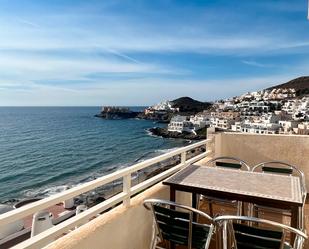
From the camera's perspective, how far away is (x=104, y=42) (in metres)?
26.9

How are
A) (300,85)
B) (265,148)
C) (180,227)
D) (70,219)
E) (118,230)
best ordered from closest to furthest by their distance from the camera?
1. (70,219)
2. (180,227)
3. (118,230)
4. (265,148)
5. (300,85)

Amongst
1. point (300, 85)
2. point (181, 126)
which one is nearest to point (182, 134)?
point (181, 126)

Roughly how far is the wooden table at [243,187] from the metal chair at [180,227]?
0.43 meters

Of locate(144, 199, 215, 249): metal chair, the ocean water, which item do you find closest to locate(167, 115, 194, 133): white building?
the ocean water

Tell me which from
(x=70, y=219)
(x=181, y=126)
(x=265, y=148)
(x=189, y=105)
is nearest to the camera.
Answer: (x=70, y=219)

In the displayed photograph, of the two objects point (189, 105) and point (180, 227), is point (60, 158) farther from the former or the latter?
point (189, 105)

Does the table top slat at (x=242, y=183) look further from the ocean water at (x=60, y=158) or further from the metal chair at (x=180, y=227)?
the ocean water at (x=60, y=158)

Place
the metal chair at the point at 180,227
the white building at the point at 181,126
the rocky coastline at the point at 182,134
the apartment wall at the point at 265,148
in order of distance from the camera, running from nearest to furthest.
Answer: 1. the metal chair at the point at 180,227
2. the apartment wall at the point at 265,148
3. the rocky coastline at the point at 182,134
4. the white building at the point at 181,126

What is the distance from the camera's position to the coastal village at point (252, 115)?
44.8m

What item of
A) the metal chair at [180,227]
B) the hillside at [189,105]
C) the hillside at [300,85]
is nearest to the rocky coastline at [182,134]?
the hillside at [300,85]

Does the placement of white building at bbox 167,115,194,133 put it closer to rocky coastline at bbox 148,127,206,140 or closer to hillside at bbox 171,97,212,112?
rocky coastline at bbox 148,127,206,140

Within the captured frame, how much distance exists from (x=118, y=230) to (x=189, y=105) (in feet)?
289

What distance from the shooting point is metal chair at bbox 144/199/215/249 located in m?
2.03

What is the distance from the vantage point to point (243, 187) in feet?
8.32
